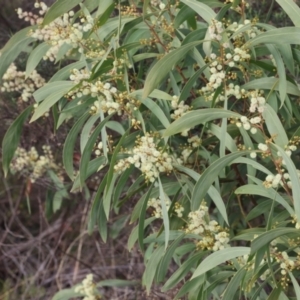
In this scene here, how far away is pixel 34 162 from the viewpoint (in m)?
2.62

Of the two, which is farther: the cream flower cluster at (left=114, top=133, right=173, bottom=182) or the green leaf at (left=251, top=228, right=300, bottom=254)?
the cream flower cluster at (left=114, top=133, right=173, bottom=182)

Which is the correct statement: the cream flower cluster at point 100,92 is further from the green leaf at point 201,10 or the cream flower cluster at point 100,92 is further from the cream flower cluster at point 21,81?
the cream flower cluster at point 21,81

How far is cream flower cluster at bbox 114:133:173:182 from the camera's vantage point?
139 cm

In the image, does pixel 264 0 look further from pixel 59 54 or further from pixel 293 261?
pixel 293 261

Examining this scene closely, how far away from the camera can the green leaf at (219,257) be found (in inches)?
Result: 54.6

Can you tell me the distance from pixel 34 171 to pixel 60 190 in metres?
0.17

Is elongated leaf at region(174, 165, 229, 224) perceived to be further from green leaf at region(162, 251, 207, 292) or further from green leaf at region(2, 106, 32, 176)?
green leaf at region(2, 106, 32, 176)

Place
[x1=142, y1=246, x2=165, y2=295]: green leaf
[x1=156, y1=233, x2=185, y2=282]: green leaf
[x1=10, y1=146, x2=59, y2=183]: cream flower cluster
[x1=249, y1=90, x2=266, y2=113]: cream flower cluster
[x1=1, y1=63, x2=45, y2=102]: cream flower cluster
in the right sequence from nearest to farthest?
1. [x1=249, y1=90, x2=266, y2=113]: cream flower cluster
2. [x1=156, y1=233, x2=185, y2=282]: green leaf
3. [x1=142, y1=246, x2=165, y2=295]: green leaf
4. [x1=1, y1=63, x2=45, y2=102]: cream flower cluster
5. [x1=10, y1=146, x2=59, y2=183]: cream flower cluster

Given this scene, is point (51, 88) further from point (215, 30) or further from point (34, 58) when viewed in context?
point (215, 30)

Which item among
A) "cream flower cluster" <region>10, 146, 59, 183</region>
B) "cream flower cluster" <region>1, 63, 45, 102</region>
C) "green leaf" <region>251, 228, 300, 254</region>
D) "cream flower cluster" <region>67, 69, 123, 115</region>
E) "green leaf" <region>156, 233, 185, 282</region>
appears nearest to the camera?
"green leaf" <region>251, 228, 300, 254</region>

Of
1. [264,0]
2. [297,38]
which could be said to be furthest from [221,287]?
[264,0]

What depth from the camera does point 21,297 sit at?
347 centimetres

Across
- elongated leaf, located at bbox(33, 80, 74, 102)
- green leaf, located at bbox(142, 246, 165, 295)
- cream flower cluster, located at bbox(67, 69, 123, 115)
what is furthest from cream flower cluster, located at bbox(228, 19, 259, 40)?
green leaf, located at bbox(142, 246, 165, 295)

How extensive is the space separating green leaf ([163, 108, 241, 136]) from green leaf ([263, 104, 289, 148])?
93mm
